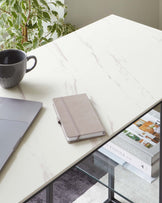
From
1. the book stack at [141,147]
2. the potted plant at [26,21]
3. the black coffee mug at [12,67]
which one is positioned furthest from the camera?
the potted plant at [26,21]

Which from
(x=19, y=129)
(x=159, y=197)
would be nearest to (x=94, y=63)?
(x=19, y=129)

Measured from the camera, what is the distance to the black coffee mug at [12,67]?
50.3 inches

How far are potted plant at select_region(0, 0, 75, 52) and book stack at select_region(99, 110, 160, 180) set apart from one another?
95 centimetres

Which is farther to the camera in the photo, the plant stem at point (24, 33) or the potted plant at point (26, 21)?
the plant stem at point (24, 33)

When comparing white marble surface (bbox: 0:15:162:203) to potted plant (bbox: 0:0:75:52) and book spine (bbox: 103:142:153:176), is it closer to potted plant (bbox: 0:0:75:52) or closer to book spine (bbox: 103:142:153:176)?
book spine (bbox: 103:142:153:176)

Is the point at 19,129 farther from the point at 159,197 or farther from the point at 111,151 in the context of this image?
the point at 159,197

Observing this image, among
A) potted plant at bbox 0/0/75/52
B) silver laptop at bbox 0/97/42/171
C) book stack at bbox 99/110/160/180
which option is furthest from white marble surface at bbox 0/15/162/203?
potted plant at bbox 0/0/75/52

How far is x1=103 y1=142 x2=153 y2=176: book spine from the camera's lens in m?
1.52

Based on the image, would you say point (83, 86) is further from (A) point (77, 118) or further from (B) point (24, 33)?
(B) point (24, 33)

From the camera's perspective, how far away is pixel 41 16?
2.31 metres

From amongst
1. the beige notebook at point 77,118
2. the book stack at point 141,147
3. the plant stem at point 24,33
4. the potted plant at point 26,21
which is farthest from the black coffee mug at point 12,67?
→ the plant stem at point 24,33

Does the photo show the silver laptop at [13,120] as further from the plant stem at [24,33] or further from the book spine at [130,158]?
the plant stem at [24,33]

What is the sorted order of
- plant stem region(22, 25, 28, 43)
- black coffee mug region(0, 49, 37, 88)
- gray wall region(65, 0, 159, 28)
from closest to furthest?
black coffee mug region(0, 49, 37, 88)
plant stem region(22, 25, 28, 43)
gray wall region(65, 0, 159, 28)

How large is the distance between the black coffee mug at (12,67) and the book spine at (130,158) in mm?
443
